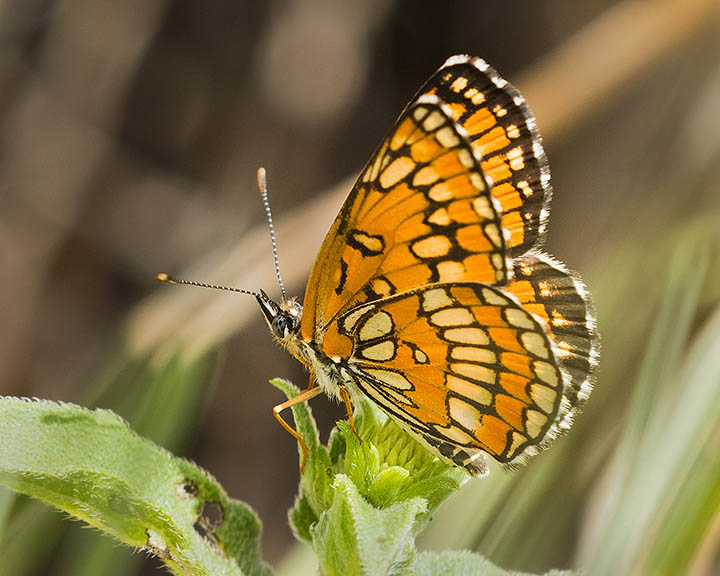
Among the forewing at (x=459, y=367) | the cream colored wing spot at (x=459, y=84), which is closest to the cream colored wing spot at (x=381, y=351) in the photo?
the forewing at (x=459, y=367)

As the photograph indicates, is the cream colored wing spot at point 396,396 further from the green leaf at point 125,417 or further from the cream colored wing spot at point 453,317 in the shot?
the green leaf at point 125,417

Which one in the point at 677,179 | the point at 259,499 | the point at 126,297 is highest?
the point at 677,179

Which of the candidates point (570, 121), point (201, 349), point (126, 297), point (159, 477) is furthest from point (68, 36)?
point (159, 477)

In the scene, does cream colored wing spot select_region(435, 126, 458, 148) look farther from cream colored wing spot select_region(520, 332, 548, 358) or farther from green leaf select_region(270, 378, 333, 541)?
green leaf select_region(270, 378, 333, 541)

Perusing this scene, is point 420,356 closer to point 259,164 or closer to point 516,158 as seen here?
point 516,158

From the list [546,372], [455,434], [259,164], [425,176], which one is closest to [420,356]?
[455,434]

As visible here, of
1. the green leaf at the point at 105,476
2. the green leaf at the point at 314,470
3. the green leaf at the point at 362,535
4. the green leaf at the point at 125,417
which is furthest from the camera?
the green leaf at the point at 125,417

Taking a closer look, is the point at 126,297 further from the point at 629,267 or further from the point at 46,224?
the point at 629,267
